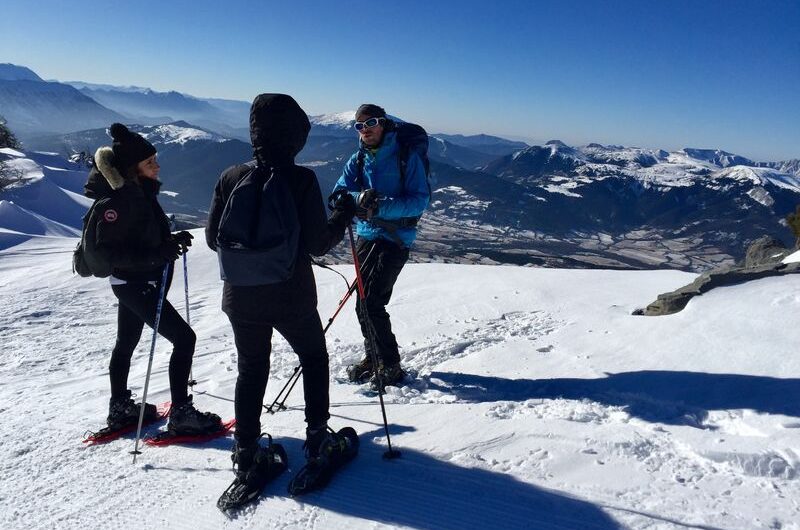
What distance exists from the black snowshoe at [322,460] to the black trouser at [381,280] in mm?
1458

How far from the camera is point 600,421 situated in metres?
4.18

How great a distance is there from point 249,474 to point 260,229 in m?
1.75

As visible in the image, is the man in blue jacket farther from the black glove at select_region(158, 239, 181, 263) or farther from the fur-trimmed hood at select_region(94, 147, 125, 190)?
the fur-trimmed hood at select_region(94, 147, 125, 190)

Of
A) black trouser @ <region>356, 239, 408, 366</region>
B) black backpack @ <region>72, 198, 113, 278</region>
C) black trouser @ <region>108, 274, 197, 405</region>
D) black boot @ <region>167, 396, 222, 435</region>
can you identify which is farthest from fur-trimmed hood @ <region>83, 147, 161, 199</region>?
black trouser @ <region>356, 239, 408, 366</region>

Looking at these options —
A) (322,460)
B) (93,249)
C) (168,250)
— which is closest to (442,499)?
(322,460)

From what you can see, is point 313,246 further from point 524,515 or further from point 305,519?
point 524,515

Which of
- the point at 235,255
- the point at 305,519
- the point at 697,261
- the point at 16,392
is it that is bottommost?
the point at 697,261

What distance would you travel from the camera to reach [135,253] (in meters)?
4.07

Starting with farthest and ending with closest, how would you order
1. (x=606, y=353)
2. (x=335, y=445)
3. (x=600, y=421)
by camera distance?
1. (x=606, y=353)
2. (x=600, y=421)
3. (x=335, y=445)

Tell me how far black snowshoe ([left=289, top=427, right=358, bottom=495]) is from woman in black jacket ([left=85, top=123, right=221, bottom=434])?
144 cm

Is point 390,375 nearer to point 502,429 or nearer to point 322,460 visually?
point 502,429

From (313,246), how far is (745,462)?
3.30 m

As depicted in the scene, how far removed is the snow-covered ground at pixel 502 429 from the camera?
3164 millimetres

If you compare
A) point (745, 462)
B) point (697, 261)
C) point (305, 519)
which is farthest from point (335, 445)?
point (697, 261)
